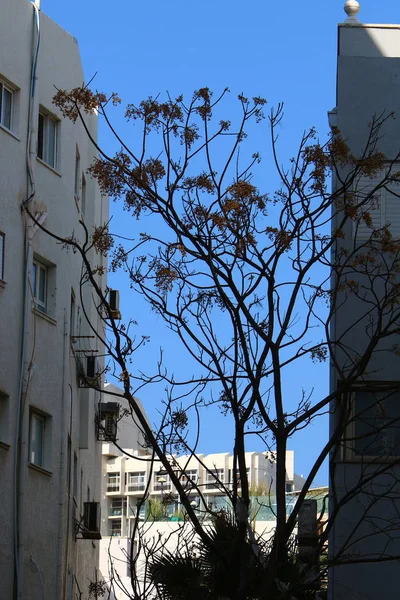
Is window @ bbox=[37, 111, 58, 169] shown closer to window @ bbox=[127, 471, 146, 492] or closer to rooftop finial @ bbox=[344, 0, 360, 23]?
rooftop finial @ bbox=[344, 0, 360, 23]

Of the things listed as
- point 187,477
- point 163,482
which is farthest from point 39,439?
point 187,477

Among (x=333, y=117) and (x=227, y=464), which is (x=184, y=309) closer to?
(x=333, y=117)

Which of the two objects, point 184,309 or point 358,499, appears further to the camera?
point 358,499

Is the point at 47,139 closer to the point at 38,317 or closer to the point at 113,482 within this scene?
the point at 38,317

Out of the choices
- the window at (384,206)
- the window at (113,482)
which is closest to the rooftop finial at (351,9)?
the window at (384,206)

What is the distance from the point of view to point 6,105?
20.0m

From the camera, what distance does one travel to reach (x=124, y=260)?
13.4 meters

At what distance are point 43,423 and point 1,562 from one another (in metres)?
3.12

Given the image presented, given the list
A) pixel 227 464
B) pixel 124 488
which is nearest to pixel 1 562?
pixel 227 464

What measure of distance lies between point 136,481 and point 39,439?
6222 cm

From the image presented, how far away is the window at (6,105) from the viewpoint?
19828 mm

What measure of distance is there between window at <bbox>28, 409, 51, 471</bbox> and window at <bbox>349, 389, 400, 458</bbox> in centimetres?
671

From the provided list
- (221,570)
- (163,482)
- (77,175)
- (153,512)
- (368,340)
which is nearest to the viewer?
(221,570)

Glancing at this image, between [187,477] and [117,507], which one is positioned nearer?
[187,477]
